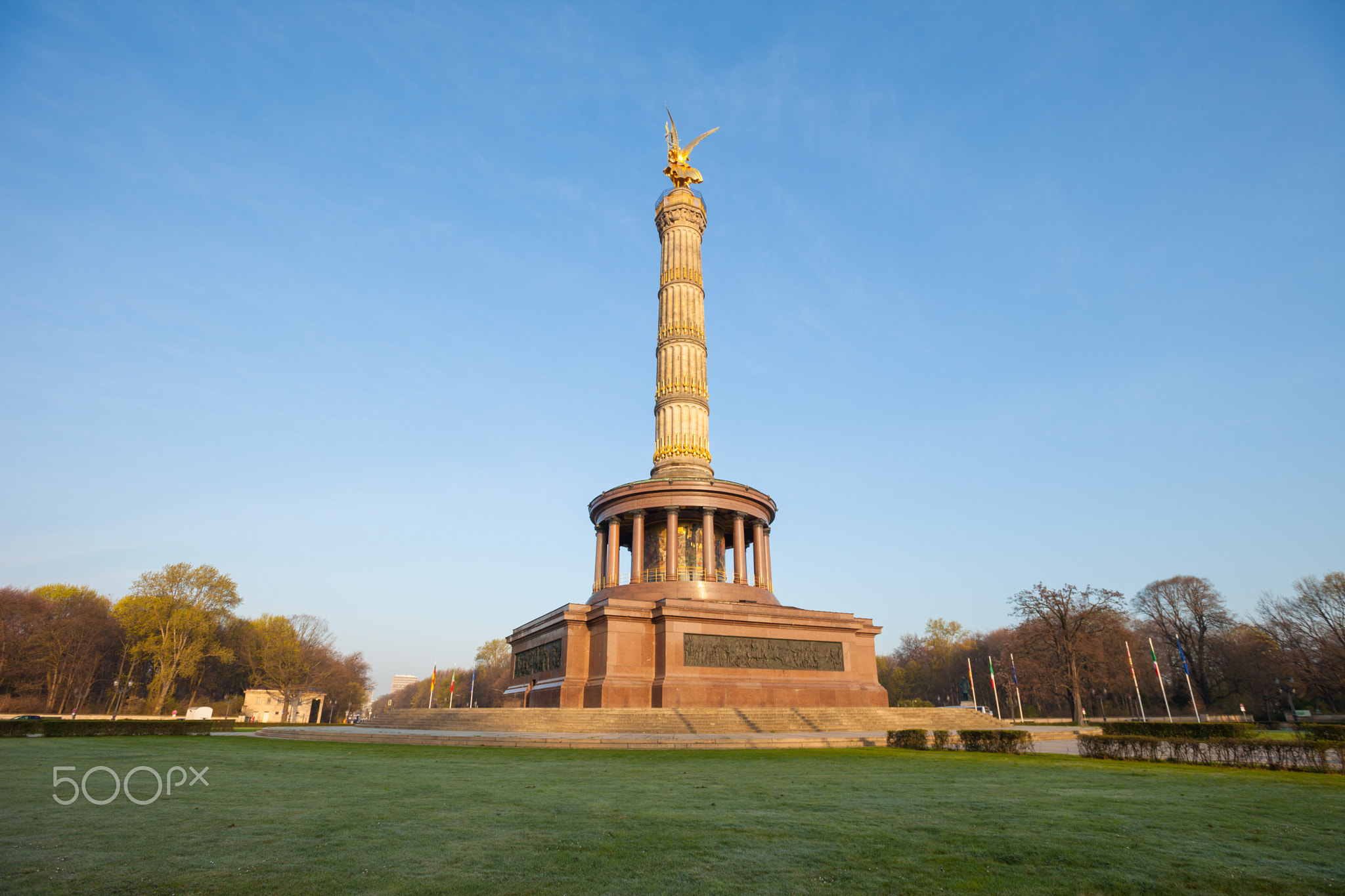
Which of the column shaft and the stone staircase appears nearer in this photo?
the stone staircase

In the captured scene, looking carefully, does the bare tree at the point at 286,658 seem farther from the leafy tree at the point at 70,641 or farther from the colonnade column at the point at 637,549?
the colonnade column at the point at 637,549

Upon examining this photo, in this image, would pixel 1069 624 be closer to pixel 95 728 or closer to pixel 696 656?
pixel 696 656

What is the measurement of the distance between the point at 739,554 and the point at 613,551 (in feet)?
20.8

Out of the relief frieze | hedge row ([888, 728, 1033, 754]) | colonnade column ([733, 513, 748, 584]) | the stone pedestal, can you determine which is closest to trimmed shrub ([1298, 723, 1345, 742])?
hedge row ([888, 728, 1033, 754])

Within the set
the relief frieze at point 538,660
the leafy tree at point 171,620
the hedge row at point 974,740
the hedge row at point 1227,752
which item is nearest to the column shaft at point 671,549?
the relief frieze at point 538,660

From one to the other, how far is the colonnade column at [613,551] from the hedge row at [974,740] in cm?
1852

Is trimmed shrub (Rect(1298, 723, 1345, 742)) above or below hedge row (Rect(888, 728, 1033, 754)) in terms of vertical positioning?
above

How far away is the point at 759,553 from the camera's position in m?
35.3

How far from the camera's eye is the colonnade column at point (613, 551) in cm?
3425

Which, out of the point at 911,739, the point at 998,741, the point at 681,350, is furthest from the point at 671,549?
the point at 998,741

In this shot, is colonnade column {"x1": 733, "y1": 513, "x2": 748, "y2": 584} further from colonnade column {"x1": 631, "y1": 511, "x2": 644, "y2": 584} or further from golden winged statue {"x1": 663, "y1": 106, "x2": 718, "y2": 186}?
golden winged statue {"x1": 663, "y1": 106, "x2": 718, "y2": 186}

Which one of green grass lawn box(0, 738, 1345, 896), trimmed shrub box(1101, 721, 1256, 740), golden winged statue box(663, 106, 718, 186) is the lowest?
green grass lawn box(0, 738, 1345, 896)

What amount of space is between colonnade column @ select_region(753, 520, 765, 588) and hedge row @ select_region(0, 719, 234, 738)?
23455 mm

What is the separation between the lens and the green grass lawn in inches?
184
